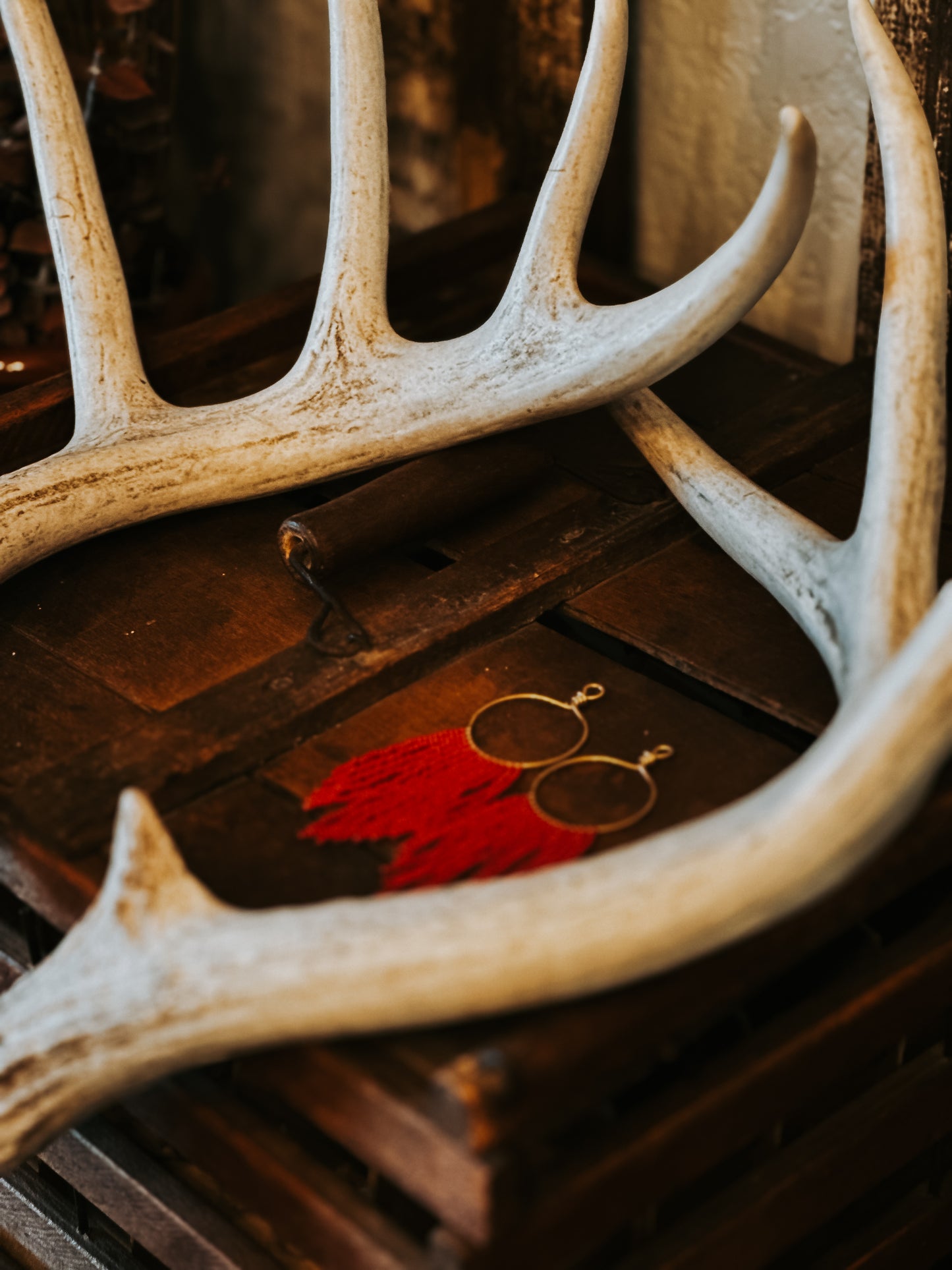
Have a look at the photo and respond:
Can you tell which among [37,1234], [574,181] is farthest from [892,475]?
[37,1234]

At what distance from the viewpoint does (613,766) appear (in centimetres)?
104

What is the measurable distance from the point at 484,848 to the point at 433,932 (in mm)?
176

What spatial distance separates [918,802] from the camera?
0.84 metres

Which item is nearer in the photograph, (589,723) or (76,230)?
(589,723)

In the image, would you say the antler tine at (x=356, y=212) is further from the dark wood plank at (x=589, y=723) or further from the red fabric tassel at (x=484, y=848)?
the red fabric tassel at (x=484, y=848)

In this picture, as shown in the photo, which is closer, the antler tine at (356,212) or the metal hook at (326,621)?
the metal hook at (326,621)

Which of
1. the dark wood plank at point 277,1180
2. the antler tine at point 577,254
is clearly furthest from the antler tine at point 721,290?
the dark wood plank at point 277,1180

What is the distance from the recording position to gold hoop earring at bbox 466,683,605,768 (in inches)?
41.2

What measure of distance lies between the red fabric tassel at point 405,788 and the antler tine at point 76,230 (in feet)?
1.50

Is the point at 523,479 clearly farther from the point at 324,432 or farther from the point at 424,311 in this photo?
the point at 424,311

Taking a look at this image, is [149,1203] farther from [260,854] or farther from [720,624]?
[720,624]

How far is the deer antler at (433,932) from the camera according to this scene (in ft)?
2.58

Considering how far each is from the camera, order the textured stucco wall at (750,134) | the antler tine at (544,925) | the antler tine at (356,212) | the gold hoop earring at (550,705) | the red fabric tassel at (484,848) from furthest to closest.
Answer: the textured stucco wall at (750,134)
the antler tine at (356,212)
the gold hoop earring at (550,705)
the red fabric tassel at (484,848)
the antler tine at (544,925)

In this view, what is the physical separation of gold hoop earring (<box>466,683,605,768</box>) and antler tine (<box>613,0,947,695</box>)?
16 cm
